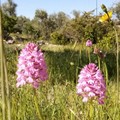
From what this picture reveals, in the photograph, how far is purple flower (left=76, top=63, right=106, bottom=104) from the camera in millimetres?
1473

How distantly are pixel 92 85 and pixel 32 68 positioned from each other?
0.97ft

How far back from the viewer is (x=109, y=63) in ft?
21.5

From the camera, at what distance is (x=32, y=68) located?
136cm

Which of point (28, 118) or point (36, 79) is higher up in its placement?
point (36, 79)

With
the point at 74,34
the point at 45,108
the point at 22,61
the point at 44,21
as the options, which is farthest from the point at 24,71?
the point at 44,21

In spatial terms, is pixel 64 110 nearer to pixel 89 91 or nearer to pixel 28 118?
pixel 28 118

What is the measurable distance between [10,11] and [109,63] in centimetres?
5067

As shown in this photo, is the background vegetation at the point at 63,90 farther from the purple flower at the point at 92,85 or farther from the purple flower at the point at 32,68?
the purple flower at the point at 32,68

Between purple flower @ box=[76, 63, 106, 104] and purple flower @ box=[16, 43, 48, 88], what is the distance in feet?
0.68

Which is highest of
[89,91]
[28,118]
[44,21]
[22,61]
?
[44,21]

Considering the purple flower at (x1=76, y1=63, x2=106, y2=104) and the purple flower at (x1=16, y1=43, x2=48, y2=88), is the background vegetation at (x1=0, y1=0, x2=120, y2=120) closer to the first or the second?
the purple flower at (x1=76, y1=63, x2=106, y2=104)

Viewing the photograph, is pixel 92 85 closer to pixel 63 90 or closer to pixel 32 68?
pixel 32 68

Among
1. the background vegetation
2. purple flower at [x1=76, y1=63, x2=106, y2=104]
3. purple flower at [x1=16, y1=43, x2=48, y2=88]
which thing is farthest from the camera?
the background vegetation

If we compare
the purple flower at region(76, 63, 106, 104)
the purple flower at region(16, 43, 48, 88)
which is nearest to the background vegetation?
the purple flower at region(76, 63, 106, 104)
